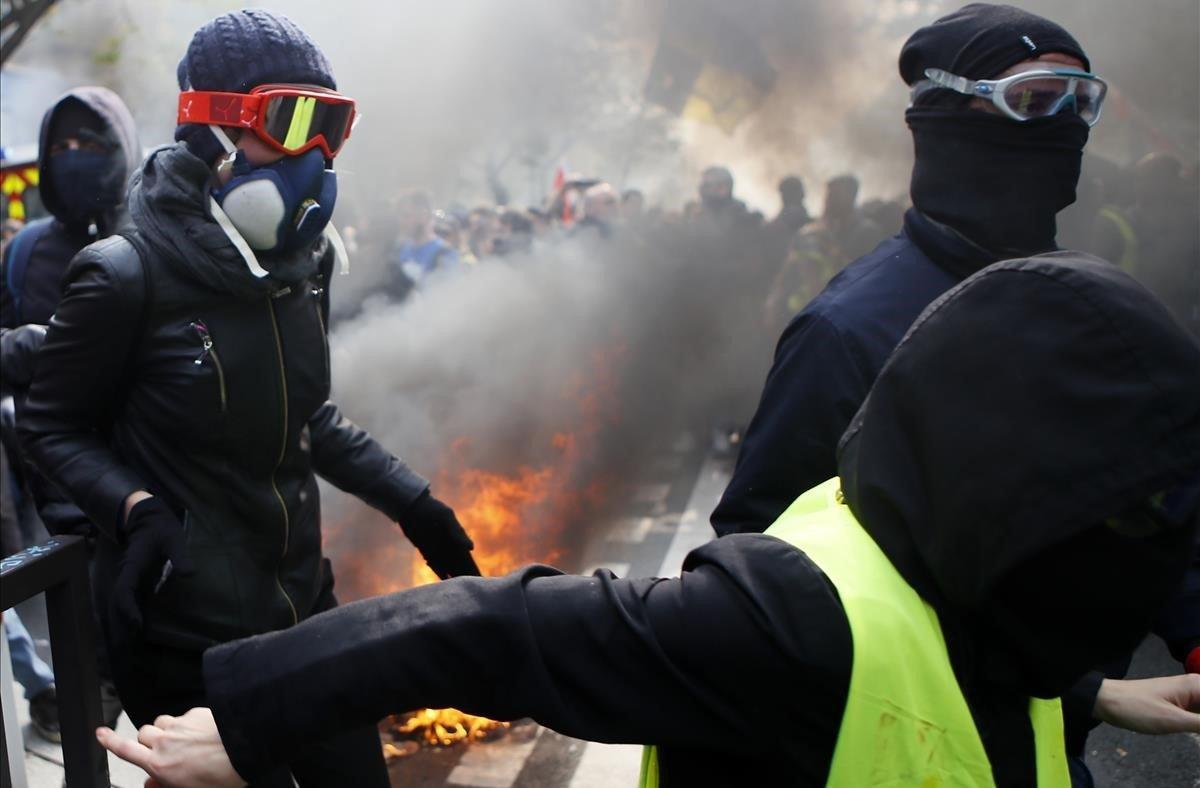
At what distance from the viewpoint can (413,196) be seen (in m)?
8.74

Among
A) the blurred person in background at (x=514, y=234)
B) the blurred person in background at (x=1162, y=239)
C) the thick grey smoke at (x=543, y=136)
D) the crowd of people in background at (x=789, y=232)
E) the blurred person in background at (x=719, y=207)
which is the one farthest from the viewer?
the blurred person in background at (x=514, y=234)

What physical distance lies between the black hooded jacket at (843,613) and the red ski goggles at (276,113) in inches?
48.0

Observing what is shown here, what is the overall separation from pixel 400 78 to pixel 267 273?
689cm

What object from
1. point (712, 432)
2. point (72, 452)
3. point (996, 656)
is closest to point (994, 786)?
point (996, 656)

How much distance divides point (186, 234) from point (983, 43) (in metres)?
1.54

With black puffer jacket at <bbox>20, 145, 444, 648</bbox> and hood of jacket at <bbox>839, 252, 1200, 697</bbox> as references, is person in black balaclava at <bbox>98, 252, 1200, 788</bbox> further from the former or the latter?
black puffer jacket at <bbox>20, 145, 444, 648</bbox>

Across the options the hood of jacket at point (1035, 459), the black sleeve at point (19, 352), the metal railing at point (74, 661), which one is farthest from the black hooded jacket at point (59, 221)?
the hood of jacket at point (1035, 459)

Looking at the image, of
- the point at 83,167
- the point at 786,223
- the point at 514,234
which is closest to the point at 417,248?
the point at 514,234

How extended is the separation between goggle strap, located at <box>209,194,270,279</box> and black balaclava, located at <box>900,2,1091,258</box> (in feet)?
4.21

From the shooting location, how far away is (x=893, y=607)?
3.49 ft

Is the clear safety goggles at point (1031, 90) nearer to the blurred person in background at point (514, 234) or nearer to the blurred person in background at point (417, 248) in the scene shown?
the blurred person in background at point (417, 248)

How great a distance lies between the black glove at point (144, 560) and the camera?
6.08ft

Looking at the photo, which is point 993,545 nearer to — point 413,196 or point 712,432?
point 712,432

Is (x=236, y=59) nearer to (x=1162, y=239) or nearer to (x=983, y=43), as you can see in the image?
(x=983, y=43)
